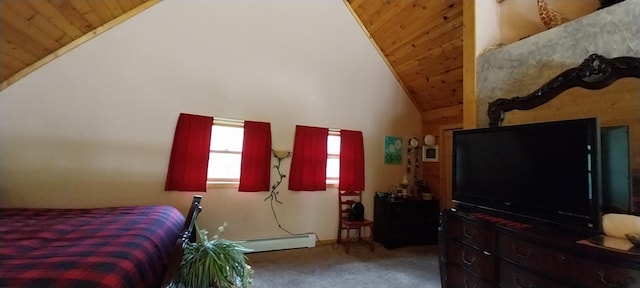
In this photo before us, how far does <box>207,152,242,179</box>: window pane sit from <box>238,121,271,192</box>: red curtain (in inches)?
5.7

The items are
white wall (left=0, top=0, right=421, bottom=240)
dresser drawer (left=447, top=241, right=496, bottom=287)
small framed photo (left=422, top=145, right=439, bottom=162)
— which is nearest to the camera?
dresser drawer (left=447, top=241, right=496, bottom=287)

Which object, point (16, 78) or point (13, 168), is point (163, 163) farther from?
point (16, 78)

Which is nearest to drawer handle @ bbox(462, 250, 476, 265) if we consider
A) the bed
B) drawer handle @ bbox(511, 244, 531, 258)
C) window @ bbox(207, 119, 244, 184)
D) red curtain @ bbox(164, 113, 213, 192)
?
drawer handle @ bbox(511, 244, 531, 258)

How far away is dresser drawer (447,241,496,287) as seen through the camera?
159 cm

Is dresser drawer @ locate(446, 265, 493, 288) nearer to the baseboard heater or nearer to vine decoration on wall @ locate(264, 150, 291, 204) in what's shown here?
the baseboard heater

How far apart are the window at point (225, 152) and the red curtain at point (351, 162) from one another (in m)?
1.45

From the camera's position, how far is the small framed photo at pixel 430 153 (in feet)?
13.5

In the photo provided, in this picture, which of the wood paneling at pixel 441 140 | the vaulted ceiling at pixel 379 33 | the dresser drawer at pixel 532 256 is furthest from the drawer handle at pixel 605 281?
the wood paneling at pixel 441 140

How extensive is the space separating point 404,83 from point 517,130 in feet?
9.08

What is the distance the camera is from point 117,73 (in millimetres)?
2828

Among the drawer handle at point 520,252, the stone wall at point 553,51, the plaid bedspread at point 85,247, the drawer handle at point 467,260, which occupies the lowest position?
the drawer handle at point 467,260

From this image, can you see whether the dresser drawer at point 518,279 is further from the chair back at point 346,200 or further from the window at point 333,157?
the window at point 333,157

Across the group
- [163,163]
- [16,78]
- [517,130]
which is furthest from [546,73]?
[16,78]

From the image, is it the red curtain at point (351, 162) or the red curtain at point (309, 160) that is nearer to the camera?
the red curtain at point (309, 160)
